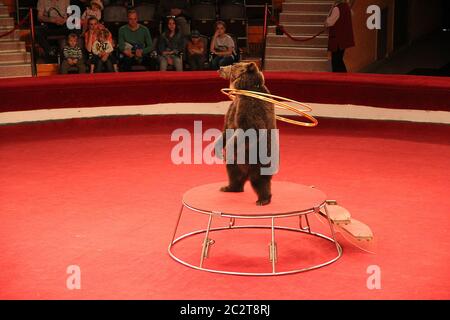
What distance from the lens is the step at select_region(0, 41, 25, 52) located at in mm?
13094

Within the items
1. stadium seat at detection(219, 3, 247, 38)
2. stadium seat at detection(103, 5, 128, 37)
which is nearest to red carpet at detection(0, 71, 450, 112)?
stadium seat at detection(103, 5, 128, 37)

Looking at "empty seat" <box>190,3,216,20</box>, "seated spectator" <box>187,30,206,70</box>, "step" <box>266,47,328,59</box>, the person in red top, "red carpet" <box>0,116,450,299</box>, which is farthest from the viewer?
"step" <box>266,47,328,59</box>

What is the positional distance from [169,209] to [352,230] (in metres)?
1.60

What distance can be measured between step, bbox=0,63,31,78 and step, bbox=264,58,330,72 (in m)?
3.86

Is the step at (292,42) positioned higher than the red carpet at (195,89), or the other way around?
the step at (292,42)

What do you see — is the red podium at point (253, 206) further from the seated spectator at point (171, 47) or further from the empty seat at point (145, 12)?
the empty seat at point (145, 12)

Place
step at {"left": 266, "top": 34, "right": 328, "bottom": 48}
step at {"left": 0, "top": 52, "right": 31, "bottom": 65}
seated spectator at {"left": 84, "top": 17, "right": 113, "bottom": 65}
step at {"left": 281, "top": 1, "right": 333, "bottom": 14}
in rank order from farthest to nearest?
step at {"left": 281, "top": 1, "right": 333, "bottom": 14}, step at {"left": 266, "top": 34, "right": 328, "bottom": 48}, step at {"left": 0, "top": 52, "right": 31, "bottom": 65}, seated spectator at {"left": 84, "top": 17, "right": 113, "bottom": 65}

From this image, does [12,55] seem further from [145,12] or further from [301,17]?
[301,17]

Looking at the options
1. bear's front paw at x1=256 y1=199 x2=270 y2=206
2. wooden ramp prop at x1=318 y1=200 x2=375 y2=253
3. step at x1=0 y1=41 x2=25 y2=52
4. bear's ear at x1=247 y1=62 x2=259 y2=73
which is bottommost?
wooden ramp prop at x1=318 y1=200 x2=375 y2=253

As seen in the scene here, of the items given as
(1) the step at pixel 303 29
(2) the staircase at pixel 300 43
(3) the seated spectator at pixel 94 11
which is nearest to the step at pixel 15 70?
(3) the seated spectator at pixel 94 11

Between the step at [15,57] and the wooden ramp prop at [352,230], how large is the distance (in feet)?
28.7

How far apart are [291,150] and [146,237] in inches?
125

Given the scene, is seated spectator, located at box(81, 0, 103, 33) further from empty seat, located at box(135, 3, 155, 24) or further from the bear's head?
the bear's head

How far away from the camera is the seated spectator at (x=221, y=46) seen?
12047mm
